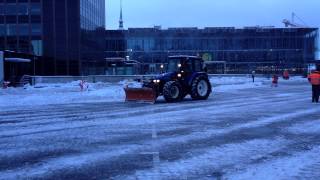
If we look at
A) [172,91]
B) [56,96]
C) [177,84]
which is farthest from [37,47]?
[172,91]

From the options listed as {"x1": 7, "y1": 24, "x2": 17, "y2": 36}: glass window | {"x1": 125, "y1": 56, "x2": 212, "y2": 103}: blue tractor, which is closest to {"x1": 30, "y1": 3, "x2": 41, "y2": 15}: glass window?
{"x1": 7, "y1": 24, "x2": 17, "y2": 36}: glass window

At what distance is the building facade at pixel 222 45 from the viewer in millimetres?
117875

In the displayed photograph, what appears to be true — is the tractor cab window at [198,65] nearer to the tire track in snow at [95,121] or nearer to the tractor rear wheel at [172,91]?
the tractor rear wheel at [172,91]

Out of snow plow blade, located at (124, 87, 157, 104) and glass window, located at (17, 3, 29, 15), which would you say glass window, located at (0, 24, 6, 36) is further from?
snow plow blade, located at (124, 87, 157, 104)

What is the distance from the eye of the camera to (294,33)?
11962 cm

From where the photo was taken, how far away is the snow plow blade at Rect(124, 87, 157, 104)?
2622 centimetres

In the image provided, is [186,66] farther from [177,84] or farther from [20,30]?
[20,30]

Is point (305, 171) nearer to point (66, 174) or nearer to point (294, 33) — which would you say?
point (66, 174)

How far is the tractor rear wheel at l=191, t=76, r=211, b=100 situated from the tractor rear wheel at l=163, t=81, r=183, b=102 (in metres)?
0.98

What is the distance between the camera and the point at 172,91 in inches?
1048

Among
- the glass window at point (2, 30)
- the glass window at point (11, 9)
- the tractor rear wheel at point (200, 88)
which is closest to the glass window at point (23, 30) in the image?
the glass window at point (11, 9)

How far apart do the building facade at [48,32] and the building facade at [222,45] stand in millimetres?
42992

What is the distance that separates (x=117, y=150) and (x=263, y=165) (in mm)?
3047

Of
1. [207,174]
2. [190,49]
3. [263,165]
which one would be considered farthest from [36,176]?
[190,49]
